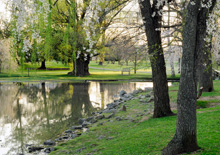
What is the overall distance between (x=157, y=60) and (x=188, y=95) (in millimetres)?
4304

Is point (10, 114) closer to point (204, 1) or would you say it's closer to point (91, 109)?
point (91, 109)

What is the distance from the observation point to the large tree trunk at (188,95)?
5.14 meters

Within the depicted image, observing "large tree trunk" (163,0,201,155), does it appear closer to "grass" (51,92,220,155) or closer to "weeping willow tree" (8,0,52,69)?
"grass" (51,92,220,155)

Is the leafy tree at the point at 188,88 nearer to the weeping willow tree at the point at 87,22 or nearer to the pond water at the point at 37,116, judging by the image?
the weeping willow tree at the point at 87,22

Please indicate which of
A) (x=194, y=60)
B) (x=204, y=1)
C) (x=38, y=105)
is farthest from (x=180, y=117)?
(x=38, y=105)

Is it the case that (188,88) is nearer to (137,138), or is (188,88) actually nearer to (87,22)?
(137,138)

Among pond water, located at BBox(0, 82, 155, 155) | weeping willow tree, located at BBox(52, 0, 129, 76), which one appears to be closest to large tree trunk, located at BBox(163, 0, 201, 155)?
weeping willow tree, located at BBox(52, 0, 129, 76)

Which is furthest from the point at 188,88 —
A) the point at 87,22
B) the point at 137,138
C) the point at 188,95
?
the point at 87,22

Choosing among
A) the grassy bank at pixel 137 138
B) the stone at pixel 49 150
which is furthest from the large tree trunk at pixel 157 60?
the stone at pixel 49 150

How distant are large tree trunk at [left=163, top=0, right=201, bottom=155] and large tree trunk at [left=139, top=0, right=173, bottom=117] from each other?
404 cm

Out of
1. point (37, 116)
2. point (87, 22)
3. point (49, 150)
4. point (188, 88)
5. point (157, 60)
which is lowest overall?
point (49, 150)

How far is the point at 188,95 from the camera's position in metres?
5.21

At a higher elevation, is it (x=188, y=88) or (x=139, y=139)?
(x=188, y=88)

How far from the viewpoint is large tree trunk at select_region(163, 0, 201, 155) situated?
5145 millimetres
